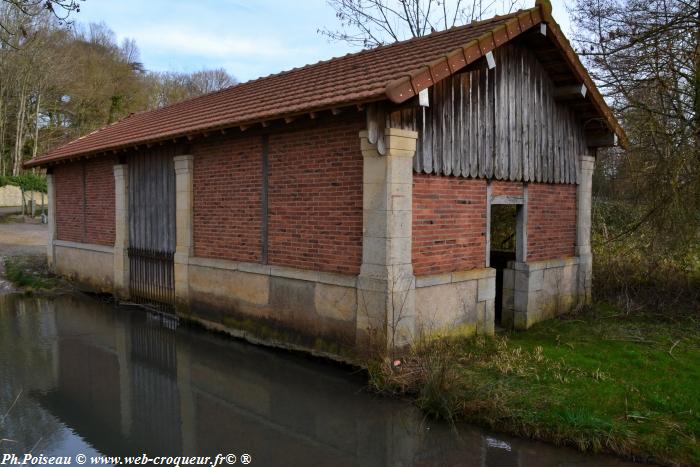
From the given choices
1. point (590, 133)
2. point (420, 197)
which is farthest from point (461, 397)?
point (590, 133)

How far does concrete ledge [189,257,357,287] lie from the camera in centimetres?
705

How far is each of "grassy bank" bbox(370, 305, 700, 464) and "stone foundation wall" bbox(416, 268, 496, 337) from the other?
21cm

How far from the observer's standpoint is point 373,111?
6.45 meters

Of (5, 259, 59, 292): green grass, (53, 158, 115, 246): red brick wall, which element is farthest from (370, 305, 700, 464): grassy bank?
(5, 259, 59, 292): green grass

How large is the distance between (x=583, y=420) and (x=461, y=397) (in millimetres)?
1138

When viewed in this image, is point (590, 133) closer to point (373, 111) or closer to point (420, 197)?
point (420, 197)

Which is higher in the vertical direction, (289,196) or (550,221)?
(289,196)

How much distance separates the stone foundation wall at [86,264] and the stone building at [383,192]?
4.13 feet

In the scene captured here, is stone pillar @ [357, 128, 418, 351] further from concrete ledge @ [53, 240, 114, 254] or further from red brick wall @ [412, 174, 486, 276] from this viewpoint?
concrete ledge @ [53, 240, 114, 254]

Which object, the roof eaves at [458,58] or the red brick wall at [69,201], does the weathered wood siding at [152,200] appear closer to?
the red brick wall at [69,201]

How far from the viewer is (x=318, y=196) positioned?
24.4 ft

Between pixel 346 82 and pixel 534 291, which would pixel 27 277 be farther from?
pixel 534 291

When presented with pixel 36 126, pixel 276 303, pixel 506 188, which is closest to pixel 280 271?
pixel 276 303

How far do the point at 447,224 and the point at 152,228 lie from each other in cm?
630
